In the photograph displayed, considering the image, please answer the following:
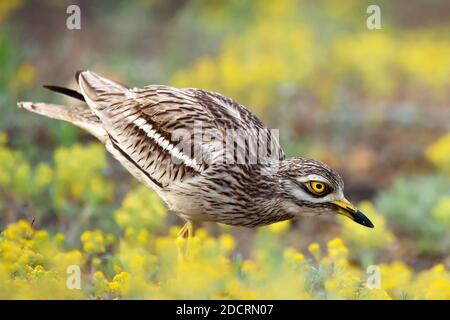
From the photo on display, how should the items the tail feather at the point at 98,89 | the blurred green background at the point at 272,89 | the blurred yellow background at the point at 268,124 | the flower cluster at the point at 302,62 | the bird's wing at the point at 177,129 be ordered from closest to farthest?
the blurred yellow background at the point at 268,124
the bird's wing at the point at 177,129
the tail feather at the point at 98,89
the blurred green background at the point at 272,89
the flower cluster at the point at 302,62

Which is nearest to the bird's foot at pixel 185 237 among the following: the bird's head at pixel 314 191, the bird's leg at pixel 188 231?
the bird's leg at pixel 188 231

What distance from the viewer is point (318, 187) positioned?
468cm

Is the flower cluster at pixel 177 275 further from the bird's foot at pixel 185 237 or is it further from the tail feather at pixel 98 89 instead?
the tail feather at pixel 98 89

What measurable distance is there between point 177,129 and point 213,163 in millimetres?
402

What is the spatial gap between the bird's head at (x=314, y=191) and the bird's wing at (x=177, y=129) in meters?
0.31

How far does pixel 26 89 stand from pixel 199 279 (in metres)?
4.57

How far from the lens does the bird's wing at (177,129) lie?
4957 millimetres

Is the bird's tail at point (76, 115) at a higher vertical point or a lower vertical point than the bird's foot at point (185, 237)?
higher

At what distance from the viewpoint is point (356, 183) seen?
798cm

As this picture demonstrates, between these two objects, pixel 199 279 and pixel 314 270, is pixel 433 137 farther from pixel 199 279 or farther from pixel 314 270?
pixel 199 279

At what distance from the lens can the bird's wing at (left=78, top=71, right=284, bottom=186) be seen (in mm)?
4957

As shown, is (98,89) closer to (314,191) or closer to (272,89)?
(314,191)

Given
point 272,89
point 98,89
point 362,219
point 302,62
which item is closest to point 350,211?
point 362,219
